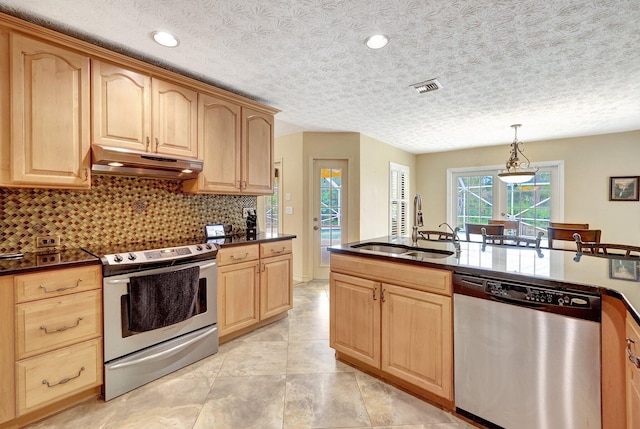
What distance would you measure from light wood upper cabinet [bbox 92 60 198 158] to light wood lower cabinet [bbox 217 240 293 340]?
103cm

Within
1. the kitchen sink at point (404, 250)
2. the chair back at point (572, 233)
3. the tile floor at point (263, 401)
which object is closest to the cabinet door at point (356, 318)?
→ the tile floor at point (263, 401)

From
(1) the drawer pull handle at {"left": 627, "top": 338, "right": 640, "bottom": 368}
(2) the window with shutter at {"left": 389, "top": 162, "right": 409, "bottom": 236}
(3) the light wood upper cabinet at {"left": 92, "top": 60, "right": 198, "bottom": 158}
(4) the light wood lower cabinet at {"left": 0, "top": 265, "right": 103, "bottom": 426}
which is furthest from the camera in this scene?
(2) the window with shutter at {"left": 389, "top": 162, "right": 409, "bottom": 236}

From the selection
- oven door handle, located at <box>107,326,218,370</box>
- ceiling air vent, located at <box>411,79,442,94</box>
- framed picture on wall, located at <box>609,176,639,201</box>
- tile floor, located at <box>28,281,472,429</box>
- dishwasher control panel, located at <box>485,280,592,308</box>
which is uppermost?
ceiling air vent, located at <box>411,79,442,94</box>

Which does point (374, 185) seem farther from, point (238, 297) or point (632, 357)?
point (632, 357)

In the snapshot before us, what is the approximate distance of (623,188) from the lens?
4434mm

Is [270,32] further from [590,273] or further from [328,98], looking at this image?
[590,273]

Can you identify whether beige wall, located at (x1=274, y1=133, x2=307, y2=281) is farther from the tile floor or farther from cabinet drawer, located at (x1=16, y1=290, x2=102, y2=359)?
cabinet drawer, located at (x1=16, y1=290, x2=102, y2=359)

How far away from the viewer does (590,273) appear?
140cm

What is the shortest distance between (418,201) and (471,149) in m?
4.26

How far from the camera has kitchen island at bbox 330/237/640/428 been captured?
3.83ft

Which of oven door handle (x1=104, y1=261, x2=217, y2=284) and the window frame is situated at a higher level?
the window frame

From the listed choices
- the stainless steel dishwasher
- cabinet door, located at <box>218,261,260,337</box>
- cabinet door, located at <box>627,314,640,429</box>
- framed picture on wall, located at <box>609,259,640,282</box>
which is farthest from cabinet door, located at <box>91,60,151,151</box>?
framed picture on wall, located at <box>609,259,640,282</box>

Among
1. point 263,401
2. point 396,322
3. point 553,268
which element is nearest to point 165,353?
point 263,401

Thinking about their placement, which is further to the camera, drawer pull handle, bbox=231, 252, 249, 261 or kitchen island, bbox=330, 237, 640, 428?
drawer pull handle, bbox=231, 252, 249, 261
